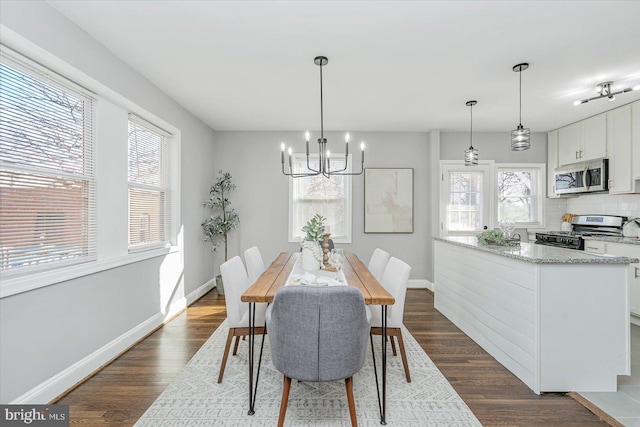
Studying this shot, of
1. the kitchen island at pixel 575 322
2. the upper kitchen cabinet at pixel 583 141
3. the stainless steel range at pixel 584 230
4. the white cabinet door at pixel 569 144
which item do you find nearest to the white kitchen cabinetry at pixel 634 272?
the stainless steel range at pixel 584 230

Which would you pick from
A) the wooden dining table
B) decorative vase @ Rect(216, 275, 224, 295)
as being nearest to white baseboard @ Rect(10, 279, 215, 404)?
decorative vase @ Rect(216, 275, 224, 295)

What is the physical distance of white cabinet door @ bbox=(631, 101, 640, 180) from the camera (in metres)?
3.51

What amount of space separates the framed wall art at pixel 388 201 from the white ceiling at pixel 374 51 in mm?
1173

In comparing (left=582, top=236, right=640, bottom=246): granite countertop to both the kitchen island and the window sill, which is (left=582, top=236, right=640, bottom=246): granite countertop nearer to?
the kitchen island

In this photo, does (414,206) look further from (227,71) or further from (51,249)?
(51,249)

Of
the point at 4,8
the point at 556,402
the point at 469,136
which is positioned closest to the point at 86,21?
the point at 4,8

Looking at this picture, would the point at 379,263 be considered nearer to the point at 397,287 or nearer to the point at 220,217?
the point at 397,287

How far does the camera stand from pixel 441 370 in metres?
2.38

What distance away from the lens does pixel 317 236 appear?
2449 mm

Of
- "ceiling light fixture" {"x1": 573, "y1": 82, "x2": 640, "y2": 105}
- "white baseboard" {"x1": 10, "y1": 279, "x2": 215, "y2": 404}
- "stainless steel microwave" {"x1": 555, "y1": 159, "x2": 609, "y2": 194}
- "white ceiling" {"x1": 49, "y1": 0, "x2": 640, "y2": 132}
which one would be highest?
"white ceiling" {"x1": 49, "y1": 0, "x2": 640, "y2": 132}

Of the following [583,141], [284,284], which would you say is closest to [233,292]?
[284,284]

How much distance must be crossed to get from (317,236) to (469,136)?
374cm

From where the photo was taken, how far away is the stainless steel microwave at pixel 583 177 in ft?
12.8

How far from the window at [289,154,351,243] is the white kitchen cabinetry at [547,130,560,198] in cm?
320
